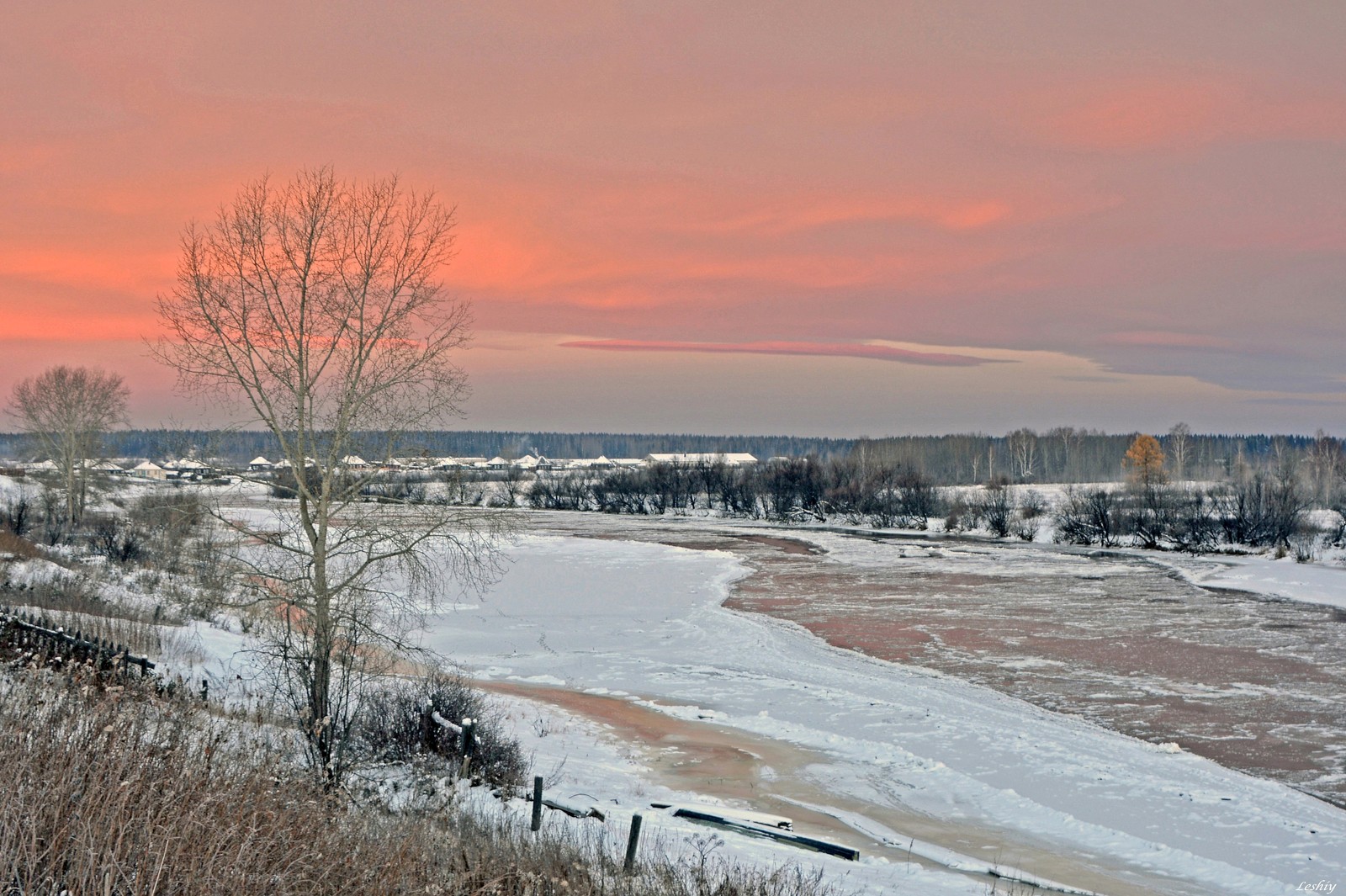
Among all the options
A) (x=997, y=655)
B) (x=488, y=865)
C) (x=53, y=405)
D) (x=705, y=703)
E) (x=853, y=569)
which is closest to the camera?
(x=488, y=865)

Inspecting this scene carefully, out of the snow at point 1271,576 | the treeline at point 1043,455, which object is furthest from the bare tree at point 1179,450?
the snow at point 1271,576

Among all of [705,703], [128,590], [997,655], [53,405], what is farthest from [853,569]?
[53,405]

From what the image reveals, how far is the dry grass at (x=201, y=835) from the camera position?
4.90 meters

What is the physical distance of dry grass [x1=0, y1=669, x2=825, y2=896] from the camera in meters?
4.90

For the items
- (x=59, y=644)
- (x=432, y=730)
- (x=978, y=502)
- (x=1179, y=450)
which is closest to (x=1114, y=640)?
(x=432, y=730)

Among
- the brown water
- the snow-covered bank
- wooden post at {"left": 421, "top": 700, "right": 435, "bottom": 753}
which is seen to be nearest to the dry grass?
the snow-covered bank

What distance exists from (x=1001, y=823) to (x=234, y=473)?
1336 centimetres

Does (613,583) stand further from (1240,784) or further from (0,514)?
(0,514)

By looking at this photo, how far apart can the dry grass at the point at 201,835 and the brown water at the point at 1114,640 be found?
1072 centimetres

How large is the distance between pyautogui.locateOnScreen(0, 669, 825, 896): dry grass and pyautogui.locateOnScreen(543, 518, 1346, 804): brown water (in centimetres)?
1072

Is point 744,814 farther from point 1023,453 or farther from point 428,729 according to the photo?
point 1023,453

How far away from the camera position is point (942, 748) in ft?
50.6

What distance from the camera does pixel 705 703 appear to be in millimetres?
18797

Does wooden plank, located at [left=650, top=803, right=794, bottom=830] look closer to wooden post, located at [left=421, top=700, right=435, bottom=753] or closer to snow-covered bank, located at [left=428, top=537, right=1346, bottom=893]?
snow-covered bank, located at [left=428, top=537, right=1346, bottom=893]
